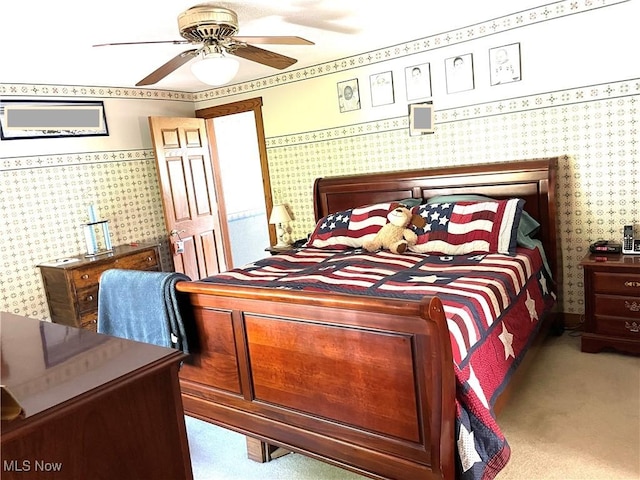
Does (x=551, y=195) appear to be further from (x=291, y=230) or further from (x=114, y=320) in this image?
(x=114, y=320)

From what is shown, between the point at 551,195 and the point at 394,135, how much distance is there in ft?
4.20

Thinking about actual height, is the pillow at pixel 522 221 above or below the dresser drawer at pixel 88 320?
above

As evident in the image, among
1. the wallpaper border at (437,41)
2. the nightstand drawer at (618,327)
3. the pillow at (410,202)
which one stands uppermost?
the wallpaper border at (437,41)

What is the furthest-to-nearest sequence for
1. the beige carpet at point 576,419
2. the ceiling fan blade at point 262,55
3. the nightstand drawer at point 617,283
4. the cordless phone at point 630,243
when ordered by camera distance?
the cordless phone at point 630,243 → the nightstand drawer at point 617,283 → the ceiling fan blade at point 262,55 → the beige carpet at point 576,419

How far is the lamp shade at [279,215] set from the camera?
449 centimetres

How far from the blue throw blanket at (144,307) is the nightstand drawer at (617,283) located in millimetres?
2369

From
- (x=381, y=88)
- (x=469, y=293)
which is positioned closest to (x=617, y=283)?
(x=469, y=293)

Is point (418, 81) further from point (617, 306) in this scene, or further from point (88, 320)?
point (88, 320)

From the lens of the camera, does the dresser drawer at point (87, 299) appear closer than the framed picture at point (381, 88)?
Yes

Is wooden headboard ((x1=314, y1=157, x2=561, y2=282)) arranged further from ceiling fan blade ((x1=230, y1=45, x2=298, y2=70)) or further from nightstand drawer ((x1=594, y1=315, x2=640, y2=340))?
ceiling fan blade ((x1=230, y1=45, x2=298, y2=70))

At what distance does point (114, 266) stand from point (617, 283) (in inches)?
138

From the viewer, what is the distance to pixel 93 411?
3.37 ft

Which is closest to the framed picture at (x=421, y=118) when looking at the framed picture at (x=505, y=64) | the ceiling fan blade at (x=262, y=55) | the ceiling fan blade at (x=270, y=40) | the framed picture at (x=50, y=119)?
the framed picture at (x=505, y=64)

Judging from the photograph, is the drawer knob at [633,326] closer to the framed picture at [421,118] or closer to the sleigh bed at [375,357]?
the sleigh bed at [375,357]
